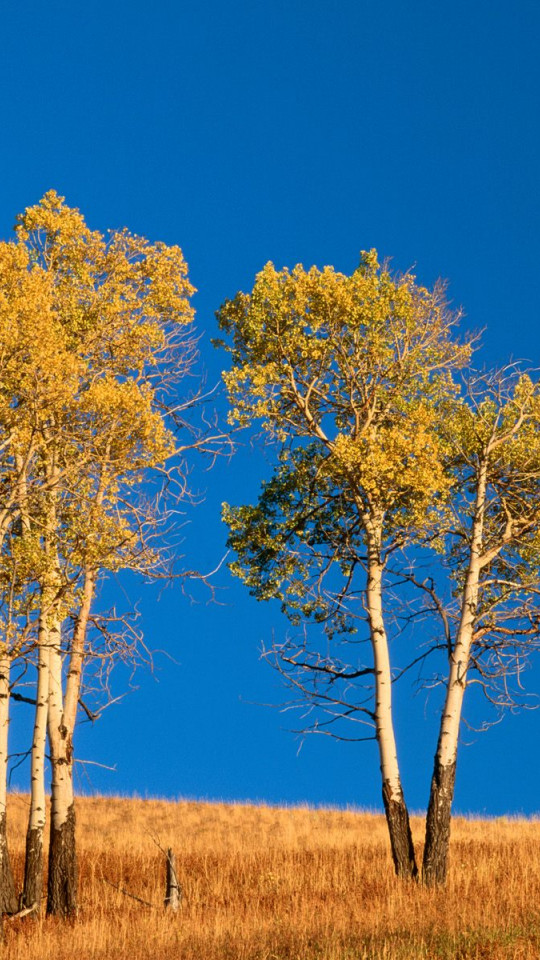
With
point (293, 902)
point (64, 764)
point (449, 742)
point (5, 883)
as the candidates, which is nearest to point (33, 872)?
point (5, 883)

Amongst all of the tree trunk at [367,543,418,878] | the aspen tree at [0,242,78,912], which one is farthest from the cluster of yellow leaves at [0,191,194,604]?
the tree trunk at [367,543,418,878]

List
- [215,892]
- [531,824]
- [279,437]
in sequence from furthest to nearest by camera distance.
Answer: [531,824], [279,437], [215,892]

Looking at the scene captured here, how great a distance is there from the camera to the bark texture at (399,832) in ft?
59.7

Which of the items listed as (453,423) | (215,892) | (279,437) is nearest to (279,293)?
(279,437)

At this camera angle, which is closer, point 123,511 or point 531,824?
point 123,511

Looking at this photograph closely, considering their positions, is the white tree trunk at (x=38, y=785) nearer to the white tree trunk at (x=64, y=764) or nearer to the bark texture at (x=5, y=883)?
the white tree trunk at (x=64, y=764)

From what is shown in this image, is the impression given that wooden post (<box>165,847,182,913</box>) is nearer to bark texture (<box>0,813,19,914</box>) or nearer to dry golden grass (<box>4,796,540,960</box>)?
dry golden grass (<box>4,796,540,960</box>)

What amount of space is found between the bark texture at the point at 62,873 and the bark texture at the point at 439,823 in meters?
6.46

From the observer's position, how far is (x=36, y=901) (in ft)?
57.5

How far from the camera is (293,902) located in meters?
16.8

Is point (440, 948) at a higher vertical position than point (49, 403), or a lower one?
lower

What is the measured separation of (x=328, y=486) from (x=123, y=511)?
14.2ft

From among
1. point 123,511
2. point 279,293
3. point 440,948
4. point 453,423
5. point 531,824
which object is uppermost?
point 279,293

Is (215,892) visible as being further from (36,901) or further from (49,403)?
(49,403)
